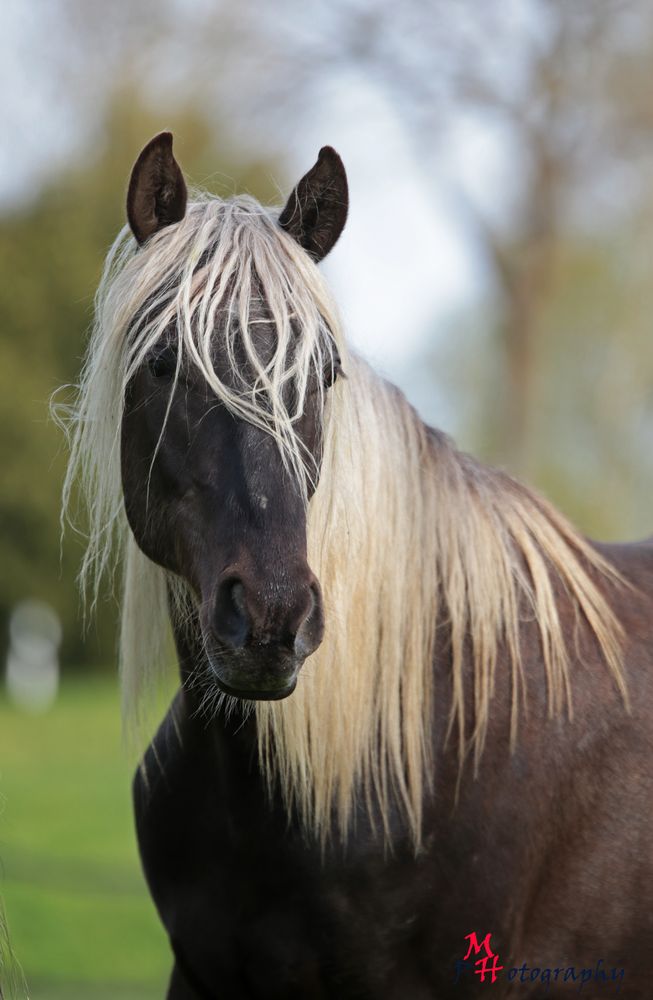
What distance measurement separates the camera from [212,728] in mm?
2963

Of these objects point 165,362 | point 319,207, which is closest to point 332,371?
point 165,362

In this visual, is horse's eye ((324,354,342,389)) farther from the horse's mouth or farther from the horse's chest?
the horse's chest

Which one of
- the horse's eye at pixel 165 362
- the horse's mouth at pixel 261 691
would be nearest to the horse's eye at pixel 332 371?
the horse's eye at pixel 165 362

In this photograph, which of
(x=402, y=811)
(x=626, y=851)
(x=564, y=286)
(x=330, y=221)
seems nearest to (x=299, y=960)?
(x=402, y=811)

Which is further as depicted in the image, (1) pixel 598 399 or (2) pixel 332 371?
(1) pixel 598 399

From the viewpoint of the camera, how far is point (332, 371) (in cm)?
274

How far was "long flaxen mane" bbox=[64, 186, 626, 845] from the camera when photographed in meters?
2.69

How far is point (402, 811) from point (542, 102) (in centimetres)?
1233

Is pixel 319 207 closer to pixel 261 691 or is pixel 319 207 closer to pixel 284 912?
pixel 261 691

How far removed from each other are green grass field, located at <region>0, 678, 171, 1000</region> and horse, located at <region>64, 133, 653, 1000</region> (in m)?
2.95

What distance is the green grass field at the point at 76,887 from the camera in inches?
301

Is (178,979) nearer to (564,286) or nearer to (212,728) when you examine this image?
(212,728)

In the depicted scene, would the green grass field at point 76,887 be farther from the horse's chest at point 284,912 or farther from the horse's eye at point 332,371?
the horse's eye at point 332,371

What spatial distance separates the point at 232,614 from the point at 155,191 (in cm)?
114
